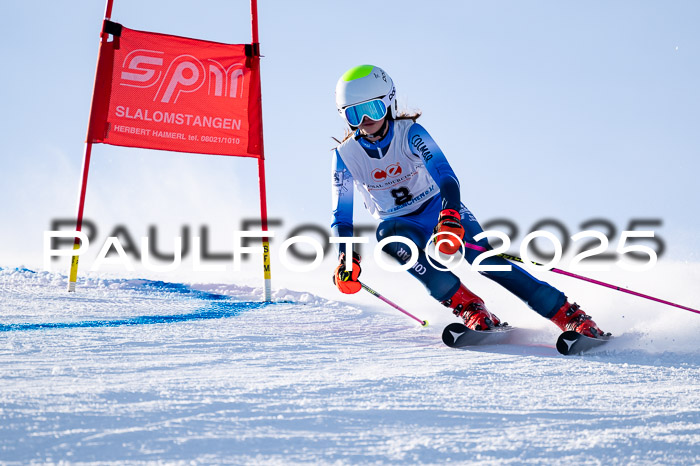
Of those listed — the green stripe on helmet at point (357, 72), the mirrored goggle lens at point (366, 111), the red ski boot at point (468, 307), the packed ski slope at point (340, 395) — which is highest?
the green stripe on helmet at point (357, 72)

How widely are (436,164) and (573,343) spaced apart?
1094 millimetres

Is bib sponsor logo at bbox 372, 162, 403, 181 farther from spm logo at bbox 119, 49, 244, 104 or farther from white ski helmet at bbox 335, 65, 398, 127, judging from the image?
spm logo at bbox 119, 49, 244, 104

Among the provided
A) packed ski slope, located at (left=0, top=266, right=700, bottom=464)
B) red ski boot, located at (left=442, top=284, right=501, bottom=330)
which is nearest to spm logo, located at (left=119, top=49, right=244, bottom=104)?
packed ski slope, located at (left=0, top=266, right=700, bottom=464)

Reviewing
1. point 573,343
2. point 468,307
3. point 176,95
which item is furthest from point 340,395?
point 176,95

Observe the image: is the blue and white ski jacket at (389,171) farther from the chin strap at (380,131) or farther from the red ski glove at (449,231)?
the red ski glove at (449,231)

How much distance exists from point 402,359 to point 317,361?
0.37 m

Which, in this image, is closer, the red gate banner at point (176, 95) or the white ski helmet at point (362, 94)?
the white ski helmet at point (362, 94)

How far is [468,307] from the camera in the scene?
3352 millimetres

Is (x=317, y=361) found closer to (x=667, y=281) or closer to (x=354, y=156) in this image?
(x=354, y=156)

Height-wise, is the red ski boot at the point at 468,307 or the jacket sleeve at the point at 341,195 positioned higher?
the jacket sleeve at the point at 341,195

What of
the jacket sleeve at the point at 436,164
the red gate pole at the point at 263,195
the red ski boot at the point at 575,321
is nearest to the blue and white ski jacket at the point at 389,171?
the jacket sleeve at the point at 436,164

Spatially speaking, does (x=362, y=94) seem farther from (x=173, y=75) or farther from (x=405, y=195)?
(x=173, y=75)

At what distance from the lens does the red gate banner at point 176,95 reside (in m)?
5.80

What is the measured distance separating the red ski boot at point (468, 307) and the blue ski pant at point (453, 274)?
44 mm
